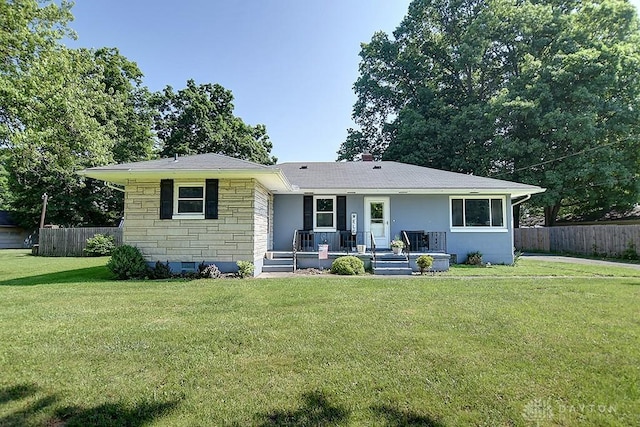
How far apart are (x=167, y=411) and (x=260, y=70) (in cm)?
1735

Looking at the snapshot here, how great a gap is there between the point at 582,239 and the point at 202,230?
1854 cm

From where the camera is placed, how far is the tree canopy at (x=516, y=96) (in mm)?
19375

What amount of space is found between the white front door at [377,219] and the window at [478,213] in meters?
2.59

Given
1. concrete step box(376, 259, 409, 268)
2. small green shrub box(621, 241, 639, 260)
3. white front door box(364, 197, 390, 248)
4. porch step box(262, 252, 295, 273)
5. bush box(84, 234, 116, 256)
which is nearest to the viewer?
concrete step box(376, 259, 409, 268)

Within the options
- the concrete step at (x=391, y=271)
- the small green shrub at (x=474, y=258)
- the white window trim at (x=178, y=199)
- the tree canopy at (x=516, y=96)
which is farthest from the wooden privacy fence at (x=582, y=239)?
the white window trim at (x=178, y=199)

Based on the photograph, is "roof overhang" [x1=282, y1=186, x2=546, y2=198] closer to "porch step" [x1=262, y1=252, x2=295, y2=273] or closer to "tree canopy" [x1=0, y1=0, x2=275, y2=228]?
"porch step" [x1=262, y1=252, x2=295, y2=273]

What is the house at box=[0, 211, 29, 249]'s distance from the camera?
30.4 meters

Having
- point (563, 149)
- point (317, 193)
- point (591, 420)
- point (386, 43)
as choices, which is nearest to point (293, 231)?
point (317, 193)

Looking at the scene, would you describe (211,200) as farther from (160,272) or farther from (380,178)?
(380,178)

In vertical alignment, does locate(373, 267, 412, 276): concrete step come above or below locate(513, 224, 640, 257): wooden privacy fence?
below

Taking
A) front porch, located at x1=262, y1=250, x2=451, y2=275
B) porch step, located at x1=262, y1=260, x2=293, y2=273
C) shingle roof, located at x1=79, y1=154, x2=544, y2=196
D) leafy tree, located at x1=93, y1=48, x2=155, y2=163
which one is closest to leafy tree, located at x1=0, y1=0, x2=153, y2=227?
shingle roof, located at x1=79, y1=154, x2=544, y2=196

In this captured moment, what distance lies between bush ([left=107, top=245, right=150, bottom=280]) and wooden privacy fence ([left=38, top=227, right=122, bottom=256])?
10045mm

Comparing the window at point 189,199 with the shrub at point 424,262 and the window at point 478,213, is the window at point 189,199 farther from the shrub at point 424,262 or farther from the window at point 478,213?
the window at point 478,213

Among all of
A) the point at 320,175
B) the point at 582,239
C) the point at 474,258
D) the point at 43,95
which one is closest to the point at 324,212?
the point at 320,175
